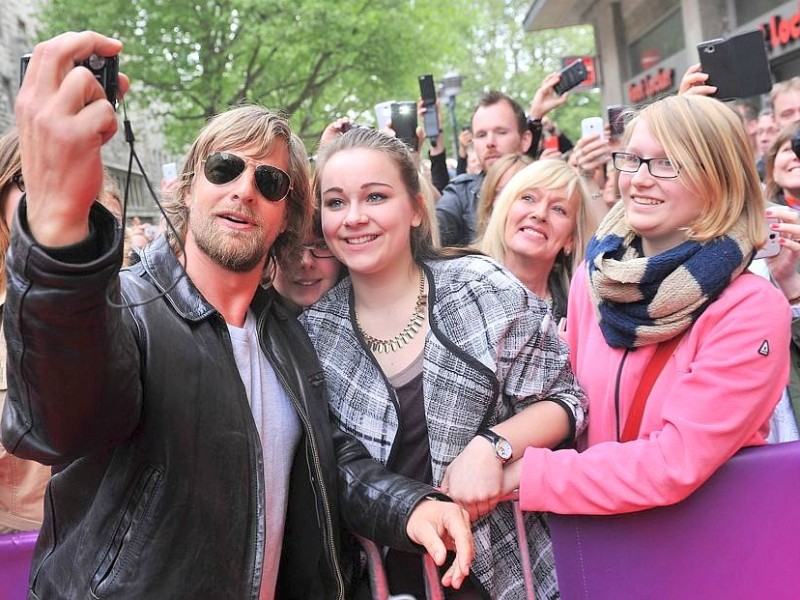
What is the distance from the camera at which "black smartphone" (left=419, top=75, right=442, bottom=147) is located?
16.8 feet

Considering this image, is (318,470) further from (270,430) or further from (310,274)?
(310,274)

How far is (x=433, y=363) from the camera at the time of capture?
89.7 inches

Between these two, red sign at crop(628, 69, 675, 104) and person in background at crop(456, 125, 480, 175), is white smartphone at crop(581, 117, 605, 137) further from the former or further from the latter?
red sign at crop(628, 69, 675, 104)

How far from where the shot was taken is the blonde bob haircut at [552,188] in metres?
3.60

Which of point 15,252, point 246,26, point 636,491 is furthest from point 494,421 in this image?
point 246,26

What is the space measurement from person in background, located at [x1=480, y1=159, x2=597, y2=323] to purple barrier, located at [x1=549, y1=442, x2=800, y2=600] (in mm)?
1510

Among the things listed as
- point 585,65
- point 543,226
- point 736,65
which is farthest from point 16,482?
point 585,65

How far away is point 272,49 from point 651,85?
7.92 meters

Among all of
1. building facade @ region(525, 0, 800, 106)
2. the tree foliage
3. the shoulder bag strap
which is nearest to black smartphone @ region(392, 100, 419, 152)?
the shoulder bag strap

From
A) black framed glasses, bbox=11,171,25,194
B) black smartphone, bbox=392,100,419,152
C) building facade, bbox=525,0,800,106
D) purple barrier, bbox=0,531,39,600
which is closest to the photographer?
purple barrier, bbox=0,531,39,600

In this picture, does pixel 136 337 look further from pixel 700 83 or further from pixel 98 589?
pixel 700 83

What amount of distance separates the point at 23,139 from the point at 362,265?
123 cm

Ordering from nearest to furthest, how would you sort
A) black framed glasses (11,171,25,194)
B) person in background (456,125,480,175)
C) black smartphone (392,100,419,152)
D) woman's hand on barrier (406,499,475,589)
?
woman's hand on barrier (406,499,475,589) < black framed glasses (11,171,25,194) < black smartphone (392,100,419,152) < person in background (456,125,480,175)

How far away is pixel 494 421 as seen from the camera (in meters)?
2.30
